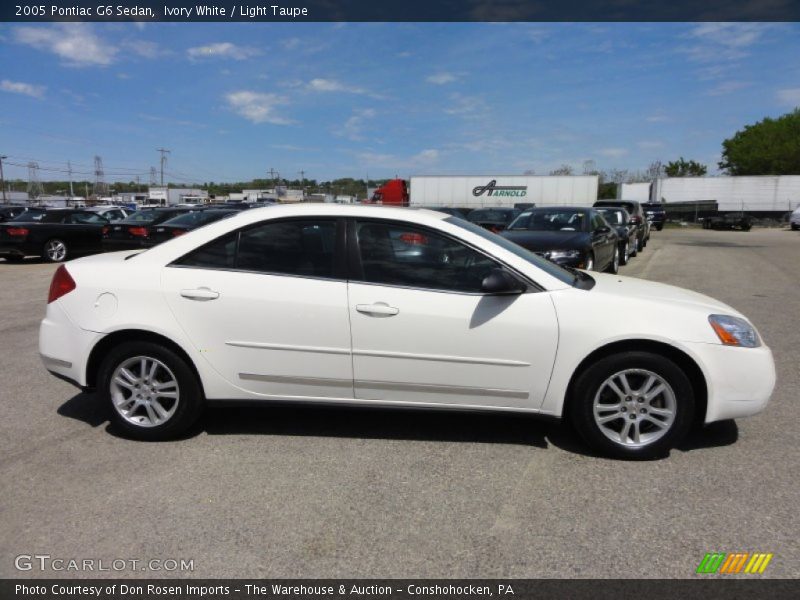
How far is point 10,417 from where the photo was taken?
170 inches

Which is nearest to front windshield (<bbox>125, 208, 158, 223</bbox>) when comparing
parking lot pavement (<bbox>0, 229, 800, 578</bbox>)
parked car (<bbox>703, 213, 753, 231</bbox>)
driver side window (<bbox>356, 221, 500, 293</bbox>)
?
parking lot pavement (<bbox>0, 229, 800, 578</bbox>)

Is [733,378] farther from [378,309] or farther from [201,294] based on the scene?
[201,294]

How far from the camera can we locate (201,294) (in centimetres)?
377

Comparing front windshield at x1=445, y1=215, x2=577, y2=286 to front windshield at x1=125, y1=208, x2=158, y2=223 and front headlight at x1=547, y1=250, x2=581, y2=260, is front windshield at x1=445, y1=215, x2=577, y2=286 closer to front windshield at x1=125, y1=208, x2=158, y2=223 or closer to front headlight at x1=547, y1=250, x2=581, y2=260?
front headlight at x1=547, y1=250, x2=581, y2=260

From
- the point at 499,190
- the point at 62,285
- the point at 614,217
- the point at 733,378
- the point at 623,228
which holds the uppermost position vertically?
the point at 499,190

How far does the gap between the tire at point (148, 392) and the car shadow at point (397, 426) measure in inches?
6.6

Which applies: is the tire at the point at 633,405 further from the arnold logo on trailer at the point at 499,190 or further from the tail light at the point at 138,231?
the arnold logo on trailer at the point at 499,190

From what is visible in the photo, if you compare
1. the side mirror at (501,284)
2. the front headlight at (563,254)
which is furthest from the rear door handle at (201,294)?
the front headlight at (563,254)

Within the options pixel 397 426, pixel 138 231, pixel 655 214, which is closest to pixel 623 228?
pixel 397 426

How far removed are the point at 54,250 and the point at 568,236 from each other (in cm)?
1343

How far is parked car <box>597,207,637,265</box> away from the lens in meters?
14.6

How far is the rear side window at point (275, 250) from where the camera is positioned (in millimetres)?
3795

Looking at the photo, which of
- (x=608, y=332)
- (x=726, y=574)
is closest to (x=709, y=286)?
(x=608, y=332)

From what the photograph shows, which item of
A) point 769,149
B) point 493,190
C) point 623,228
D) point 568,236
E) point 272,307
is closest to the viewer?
point 272,307
